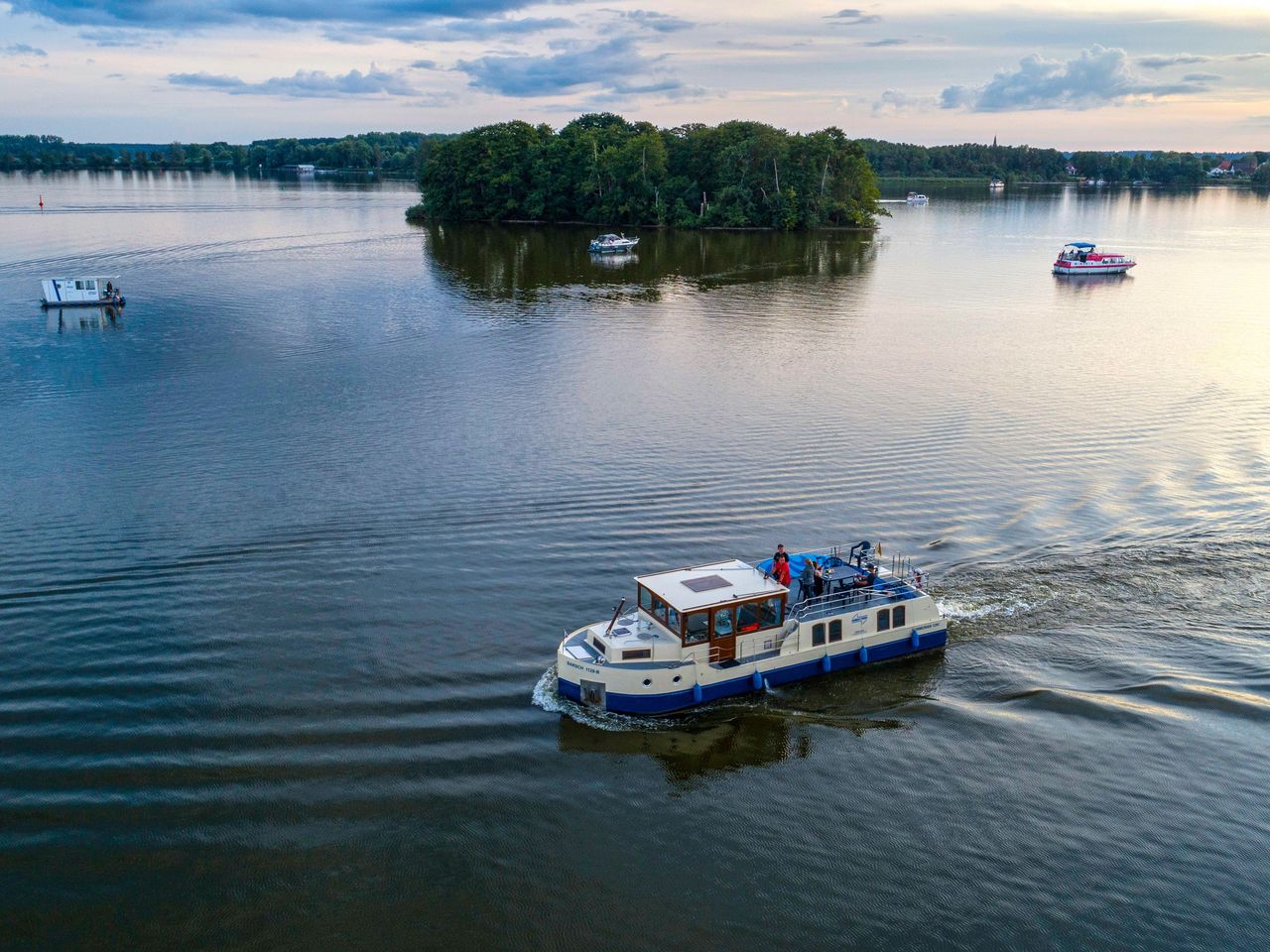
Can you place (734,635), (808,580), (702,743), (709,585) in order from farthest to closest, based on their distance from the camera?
(808,580) < (709,585) < (734,635) < (702,743)

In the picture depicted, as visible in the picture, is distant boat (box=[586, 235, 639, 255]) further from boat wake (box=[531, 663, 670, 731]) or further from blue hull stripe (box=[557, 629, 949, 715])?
boat wake (box=[531, 663, 670, 731])

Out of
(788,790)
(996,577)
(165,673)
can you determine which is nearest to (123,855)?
(165,673)

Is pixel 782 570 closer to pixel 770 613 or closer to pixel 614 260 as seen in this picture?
pixel 770 613

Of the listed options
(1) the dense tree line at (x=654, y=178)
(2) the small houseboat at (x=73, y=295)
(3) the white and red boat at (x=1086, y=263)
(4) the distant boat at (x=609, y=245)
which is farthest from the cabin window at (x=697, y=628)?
(1) the dense tree line at (x=654, y=178)

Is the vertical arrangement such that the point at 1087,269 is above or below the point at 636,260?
below

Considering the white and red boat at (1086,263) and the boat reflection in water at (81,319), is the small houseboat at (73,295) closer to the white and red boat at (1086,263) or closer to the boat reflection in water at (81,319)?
the boat reflection in water at (81,319)

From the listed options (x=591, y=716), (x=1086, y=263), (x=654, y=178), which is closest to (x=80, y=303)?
(x=591, y=716)

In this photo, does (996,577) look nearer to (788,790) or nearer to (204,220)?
(788,790)

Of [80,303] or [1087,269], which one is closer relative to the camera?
[80,303]

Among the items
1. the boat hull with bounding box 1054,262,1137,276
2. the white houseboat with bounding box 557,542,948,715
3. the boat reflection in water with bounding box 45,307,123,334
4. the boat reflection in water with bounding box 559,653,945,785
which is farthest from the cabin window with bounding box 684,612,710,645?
the boat hull with bounding box 1054,262,1137,276
